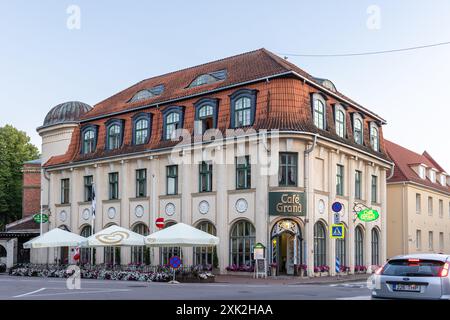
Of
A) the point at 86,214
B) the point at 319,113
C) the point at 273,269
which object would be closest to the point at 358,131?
the point at 319,113

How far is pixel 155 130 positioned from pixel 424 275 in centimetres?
2674

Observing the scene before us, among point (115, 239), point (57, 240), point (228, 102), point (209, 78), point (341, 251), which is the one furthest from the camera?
point (209, 78)

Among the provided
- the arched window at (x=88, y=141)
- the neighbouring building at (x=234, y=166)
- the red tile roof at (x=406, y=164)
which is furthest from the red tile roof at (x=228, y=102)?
the red tile roof at (x=406, y=164)

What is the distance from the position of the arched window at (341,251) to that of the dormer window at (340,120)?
19.8 ft

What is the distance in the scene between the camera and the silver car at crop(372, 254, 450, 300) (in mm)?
11695

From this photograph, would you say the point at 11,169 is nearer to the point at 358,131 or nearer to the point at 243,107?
the point at 243,107

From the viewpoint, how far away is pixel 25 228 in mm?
49188

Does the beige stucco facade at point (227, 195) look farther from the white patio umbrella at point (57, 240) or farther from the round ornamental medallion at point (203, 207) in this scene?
the white patio umbrella at point (57, 240)

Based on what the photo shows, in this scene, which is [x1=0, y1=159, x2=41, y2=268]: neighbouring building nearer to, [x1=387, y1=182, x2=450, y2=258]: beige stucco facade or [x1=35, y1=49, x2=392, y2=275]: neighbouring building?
[x1=35, y1=49, x2=392, y2=275]: neighbouring building

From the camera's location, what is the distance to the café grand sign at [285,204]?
30562 mm

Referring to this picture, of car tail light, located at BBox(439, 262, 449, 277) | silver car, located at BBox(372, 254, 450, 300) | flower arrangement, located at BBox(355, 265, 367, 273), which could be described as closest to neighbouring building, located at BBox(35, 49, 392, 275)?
flower arrangement, located at BBox(355, 265, 367, 273)

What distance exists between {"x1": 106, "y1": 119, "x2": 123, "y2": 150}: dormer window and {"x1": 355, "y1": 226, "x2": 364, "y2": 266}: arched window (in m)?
15.6

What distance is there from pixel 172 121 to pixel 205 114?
267cm
